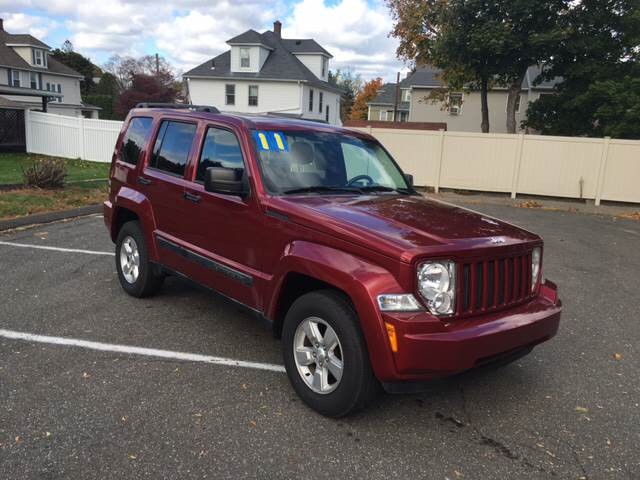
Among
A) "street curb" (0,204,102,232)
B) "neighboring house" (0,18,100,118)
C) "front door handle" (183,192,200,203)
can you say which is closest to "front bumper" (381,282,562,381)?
"front door handle" (183,192,200,203)

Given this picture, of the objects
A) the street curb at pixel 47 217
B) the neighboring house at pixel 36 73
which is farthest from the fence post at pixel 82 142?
the neighboring house at pixel 36 73

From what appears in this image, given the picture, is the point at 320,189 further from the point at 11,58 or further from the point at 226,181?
the point at 11,58

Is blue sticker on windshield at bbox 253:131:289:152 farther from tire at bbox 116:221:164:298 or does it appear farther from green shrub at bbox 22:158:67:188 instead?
green shrub at bbox 22:158:67:188

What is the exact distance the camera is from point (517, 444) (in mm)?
3291

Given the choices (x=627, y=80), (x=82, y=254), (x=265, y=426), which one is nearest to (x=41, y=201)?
(x=82, y=254)

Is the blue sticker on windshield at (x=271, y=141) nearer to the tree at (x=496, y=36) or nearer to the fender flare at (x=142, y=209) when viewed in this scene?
the fender flare at (x=142, y=209)

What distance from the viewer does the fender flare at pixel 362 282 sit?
304cm

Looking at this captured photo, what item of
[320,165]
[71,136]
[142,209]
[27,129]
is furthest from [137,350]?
[27,129]

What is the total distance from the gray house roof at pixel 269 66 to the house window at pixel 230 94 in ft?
2.49

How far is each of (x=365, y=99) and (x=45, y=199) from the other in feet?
253

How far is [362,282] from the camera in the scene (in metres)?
3.12

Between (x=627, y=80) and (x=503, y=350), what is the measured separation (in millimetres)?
18557

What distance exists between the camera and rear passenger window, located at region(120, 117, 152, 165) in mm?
5532

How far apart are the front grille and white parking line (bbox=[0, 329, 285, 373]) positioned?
166 centimetres
